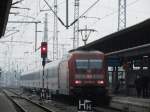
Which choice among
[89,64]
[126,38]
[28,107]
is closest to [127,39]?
[126,38]

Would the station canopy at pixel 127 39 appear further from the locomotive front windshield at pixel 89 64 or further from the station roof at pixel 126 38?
the locomotive front windshield at pixel 89 64

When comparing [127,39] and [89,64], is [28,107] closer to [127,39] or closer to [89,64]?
[89,64]

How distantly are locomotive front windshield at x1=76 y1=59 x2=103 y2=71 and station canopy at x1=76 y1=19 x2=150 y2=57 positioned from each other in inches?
81.7

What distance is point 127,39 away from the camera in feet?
113

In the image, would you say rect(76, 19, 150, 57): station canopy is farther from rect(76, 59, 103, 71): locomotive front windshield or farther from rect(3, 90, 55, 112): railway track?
rect(3, 90, 55, 112): railway track

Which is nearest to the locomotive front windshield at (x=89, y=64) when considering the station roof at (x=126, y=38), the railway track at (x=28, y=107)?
the station roof at (x=126, y=38)

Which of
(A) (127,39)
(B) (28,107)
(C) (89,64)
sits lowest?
(B) (28,107)

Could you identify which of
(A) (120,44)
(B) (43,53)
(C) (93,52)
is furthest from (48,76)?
(C) (93,52)

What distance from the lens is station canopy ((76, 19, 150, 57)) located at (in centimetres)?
2864

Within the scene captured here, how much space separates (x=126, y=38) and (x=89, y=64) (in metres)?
6.20

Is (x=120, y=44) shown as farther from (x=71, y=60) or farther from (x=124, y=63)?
(x=71, y=60)

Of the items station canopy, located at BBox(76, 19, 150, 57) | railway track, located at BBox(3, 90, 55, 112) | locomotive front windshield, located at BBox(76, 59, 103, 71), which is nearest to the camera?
railway track, located at BBox(3, 90, 55, 112)

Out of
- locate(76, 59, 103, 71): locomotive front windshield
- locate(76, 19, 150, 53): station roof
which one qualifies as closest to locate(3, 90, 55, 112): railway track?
locate(76, 59, 103, 71): locomotive front windshield

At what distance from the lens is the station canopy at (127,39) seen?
1128 inches
